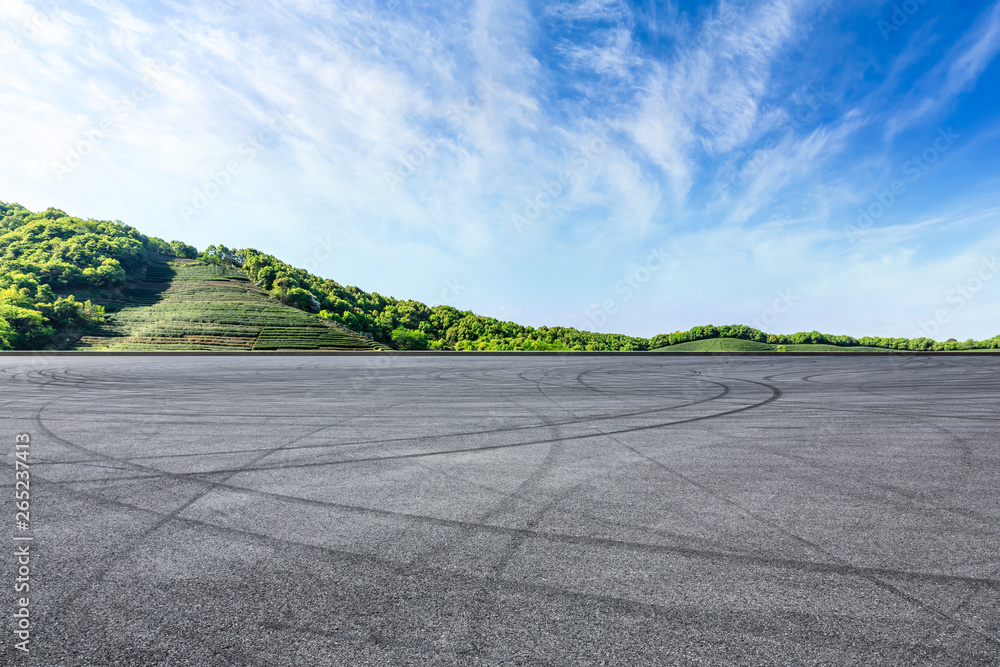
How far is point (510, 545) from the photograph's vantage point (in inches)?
134

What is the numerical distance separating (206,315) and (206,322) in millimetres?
4051

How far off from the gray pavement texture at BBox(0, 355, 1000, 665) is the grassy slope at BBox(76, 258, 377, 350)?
69.2m

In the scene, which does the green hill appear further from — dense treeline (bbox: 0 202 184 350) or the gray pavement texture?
dense treeline (bbox: 0 202 184 350)

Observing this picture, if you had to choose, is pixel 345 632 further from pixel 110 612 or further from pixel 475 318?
pixel 475 318

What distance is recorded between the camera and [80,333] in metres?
74.5

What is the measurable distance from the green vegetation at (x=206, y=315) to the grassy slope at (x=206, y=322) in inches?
8.7

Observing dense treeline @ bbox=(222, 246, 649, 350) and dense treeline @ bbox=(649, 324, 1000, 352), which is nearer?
dense treeline @ bbox=(649, 324, 1000, 352)

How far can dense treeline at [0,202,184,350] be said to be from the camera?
6956 cm

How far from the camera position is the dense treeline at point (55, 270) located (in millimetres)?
69562
